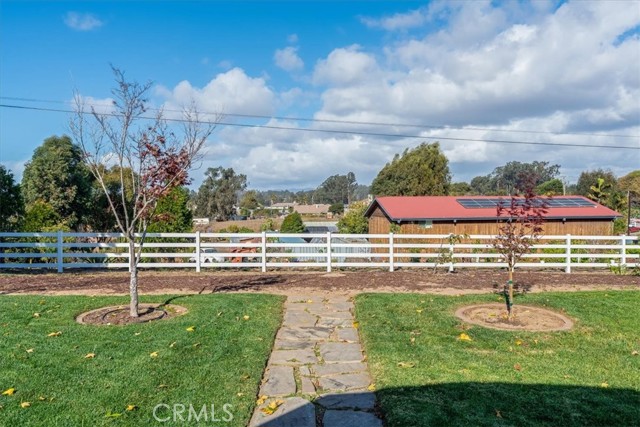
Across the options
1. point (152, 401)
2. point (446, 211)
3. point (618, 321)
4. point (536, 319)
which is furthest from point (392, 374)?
point (446, 211)

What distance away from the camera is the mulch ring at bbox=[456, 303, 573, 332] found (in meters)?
6.67

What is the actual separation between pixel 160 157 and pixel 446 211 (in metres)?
19.4

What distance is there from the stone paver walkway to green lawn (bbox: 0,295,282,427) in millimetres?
173

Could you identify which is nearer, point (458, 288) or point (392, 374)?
point (392, 374)

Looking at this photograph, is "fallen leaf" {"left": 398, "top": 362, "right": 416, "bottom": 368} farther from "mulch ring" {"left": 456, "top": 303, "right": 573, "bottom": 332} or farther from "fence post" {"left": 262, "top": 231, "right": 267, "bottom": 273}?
"fence post" {"left": 262, "top": 231, "right": 267, "bottom": 273}

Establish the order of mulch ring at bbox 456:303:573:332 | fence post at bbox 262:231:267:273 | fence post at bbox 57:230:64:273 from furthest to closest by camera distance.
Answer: fence post at bbox 262:231:267:273
fence post at bbox 57:230:64:273
mulch ring at bbox 456:303:573:332

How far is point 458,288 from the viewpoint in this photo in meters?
10.2

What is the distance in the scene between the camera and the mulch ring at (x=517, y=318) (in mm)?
6674

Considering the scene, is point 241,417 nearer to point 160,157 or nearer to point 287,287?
point 160,157

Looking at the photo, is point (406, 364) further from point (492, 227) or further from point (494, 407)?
point (492, 227)

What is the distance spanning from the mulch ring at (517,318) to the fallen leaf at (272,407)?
3.80m

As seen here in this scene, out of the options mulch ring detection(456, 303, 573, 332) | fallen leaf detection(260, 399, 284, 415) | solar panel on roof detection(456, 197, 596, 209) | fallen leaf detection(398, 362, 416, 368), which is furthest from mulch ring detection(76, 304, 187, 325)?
solar panel on roof detection(456, 197, 596, 209)

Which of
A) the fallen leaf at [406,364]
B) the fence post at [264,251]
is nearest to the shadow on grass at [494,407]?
the fallen leaf at [406,364]

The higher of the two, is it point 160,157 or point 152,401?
point 160,157
